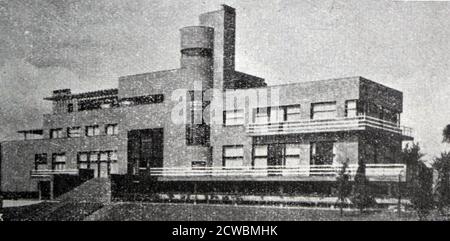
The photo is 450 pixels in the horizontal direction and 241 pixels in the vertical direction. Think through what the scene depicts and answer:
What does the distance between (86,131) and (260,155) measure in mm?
17858

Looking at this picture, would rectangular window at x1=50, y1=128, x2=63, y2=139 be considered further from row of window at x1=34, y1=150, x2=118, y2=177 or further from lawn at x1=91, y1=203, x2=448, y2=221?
lawn at x1=91, y1=203, x2=448, y2=221

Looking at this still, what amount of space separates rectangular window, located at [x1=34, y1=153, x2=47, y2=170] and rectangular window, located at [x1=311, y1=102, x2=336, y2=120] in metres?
25.8

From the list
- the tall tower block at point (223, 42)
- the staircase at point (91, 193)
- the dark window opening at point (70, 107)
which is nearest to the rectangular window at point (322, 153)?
the tall tower block at point (223, 42)

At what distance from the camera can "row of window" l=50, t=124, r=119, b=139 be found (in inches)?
1913

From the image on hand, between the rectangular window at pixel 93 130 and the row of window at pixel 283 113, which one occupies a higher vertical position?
the row of window at pixel 283 113

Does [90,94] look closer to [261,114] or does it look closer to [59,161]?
[59,161]

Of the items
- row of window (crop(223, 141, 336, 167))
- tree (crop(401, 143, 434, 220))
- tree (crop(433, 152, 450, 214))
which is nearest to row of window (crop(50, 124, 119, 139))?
row of window (crop(223, 141, 336, 167))

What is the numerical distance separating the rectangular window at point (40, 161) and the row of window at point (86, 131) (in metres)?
1.83

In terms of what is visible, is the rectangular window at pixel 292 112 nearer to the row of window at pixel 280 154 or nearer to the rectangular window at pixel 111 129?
the row of window at pixel 280 154

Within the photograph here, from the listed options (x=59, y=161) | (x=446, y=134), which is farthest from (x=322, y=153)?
(x=59, y=161)

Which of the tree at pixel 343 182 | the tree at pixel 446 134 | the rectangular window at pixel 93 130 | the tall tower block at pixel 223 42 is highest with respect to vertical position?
the tall tower block at pixel 223 42

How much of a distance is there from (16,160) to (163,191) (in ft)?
63.9

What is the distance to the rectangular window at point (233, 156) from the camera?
3991cm
